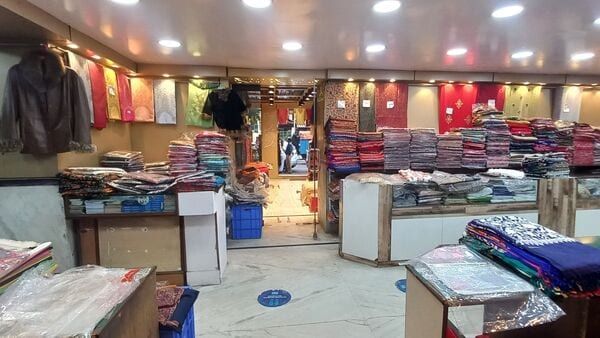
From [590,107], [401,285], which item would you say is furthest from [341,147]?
[590,107]

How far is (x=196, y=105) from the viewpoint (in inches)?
171

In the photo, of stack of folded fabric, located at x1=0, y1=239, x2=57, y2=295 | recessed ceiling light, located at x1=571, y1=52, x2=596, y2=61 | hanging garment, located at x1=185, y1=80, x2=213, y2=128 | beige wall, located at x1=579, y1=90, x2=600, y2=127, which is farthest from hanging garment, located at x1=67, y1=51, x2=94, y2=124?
beige wall, located at x1=579, y1=90, x2=600, y2=127

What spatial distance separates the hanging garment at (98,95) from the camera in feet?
10.6

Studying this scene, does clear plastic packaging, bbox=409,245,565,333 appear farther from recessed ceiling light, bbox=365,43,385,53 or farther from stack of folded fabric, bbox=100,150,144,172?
stack of folded fabric, bbox=100,150,144,172

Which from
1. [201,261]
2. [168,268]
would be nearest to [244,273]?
[201,261]

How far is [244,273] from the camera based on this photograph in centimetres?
337

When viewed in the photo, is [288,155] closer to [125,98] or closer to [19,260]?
[125,98]

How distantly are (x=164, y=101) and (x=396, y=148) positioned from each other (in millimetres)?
3171

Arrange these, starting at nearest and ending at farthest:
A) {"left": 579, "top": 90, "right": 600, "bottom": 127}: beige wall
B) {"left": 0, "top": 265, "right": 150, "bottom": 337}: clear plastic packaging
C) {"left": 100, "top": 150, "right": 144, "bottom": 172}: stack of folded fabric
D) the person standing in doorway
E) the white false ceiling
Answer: {"left": 0, "top": 265, "right": 150, "bottom": 337}: clear plastic packaging < the white false ceiling < {"left": 100, "top": 150, "right": 144, "bottom": 172}: stack of folded fabric < {"left": 579, "top": 90, "right": 600, "bottom": 127}: beige wall < the person standing in doorway

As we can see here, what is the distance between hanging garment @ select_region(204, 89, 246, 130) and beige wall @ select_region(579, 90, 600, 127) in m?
5.46

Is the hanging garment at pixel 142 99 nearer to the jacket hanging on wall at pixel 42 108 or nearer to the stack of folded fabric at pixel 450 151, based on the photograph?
the jacket hanging on wall at pixel 42 108

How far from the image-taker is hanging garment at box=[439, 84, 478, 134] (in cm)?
462

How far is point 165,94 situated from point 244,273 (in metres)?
2.63

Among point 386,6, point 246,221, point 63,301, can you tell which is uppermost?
point 386,6
